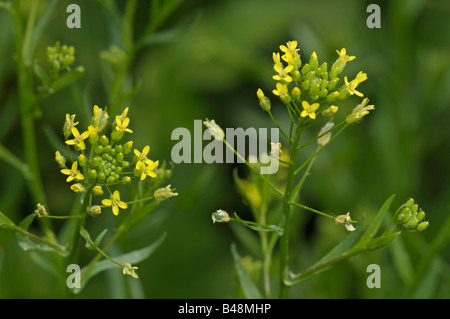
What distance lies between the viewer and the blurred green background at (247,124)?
2.86 meters

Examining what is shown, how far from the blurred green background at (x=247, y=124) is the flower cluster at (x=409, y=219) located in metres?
0.85

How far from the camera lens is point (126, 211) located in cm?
234

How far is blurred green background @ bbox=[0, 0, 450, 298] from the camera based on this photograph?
2.86 m

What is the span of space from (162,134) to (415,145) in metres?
1.50

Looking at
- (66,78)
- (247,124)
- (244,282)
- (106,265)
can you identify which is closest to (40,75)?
(66,78)

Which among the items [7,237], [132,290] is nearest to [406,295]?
[132,290]

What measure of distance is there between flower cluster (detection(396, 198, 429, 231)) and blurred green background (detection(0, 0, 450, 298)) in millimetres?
853

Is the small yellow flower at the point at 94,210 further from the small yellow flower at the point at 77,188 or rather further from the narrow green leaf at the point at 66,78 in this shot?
the narrow green leaf at the point at 66,78

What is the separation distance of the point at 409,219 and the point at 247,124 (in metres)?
2.06

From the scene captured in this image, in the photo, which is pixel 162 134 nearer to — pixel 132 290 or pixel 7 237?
pixel 7 237

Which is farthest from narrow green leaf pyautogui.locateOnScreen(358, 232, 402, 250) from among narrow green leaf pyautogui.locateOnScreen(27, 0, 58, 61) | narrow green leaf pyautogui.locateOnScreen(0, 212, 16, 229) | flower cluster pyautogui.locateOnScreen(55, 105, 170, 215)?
narrow green leaf pyautogui.locateOnScreen(27, 0, 58, 61)

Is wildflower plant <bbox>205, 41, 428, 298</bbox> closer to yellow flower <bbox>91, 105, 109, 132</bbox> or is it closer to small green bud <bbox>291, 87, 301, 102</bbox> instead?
small green bud <bbox>291, 87, 301, 102</bbox>

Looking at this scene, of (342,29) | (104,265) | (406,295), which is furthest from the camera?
(342,29)
